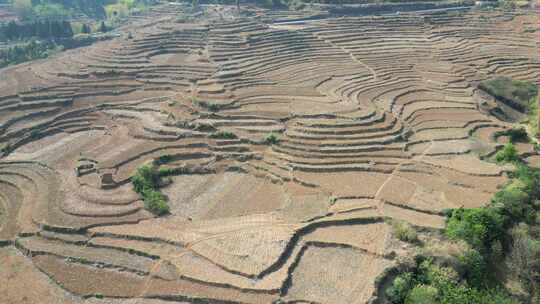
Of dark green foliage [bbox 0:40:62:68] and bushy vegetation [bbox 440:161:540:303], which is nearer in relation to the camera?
bushy vegetation [bbox 440:161:540:303]

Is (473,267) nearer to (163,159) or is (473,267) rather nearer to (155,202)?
(155,202)

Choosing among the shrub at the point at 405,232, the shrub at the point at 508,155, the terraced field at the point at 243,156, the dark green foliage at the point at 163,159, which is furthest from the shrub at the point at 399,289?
the dark green foliage at the point at 163,159

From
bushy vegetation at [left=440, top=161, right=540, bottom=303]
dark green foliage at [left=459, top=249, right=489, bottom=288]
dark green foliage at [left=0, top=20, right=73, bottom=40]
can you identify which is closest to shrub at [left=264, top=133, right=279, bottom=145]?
bushy vegetation at [left=440, top=161, right=540, bottom=303]

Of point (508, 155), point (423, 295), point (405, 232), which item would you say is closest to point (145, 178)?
point (405, 232)

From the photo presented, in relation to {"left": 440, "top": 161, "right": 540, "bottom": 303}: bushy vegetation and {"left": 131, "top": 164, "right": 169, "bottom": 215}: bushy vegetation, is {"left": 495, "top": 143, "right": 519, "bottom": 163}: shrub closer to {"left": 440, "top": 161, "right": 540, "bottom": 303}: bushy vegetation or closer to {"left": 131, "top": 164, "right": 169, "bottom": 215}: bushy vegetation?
{"left": 440, "top": 161, "right": 540, "bottom": 303}: bushy vegetation

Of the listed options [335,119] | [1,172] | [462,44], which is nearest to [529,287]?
[335,119]

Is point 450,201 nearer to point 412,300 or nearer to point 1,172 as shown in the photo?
point 412,300
